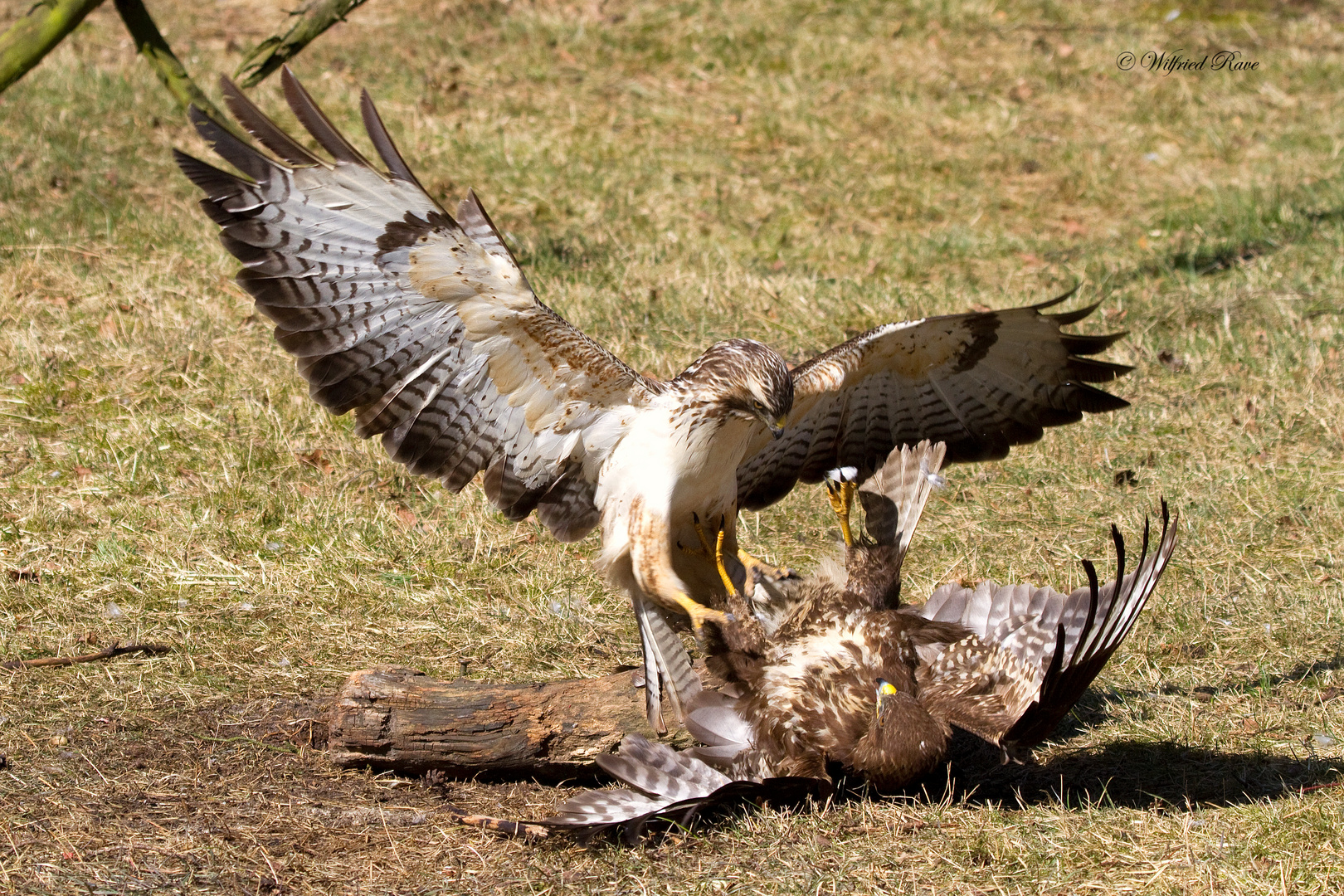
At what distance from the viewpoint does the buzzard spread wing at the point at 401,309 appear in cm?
350

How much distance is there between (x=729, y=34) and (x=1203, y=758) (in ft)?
26.0

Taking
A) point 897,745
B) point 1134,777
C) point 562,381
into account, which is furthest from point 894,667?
point 562,381

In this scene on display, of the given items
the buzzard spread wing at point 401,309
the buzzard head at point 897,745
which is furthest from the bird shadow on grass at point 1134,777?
the buzzard spread wing at point 401,309

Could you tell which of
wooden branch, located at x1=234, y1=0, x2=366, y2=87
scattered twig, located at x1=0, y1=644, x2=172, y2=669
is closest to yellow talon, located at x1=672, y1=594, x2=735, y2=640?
scattered twig, located at x1=0, y1=644, x2=172, y2=669

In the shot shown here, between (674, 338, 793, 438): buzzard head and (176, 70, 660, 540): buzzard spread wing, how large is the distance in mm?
185

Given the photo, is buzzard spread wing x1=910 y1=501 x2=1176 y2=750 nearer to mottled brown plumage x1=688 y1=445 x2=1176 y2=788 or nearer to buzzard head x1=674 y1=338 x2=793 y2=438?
mottled brown plumage x1=688 y1=445 x2=1176 y2=788

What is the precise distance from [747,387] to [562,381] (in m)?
0.56

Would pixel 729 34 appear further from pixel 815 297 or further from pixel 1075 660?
pixel 1075 660

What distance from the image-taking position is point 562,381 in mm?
3838

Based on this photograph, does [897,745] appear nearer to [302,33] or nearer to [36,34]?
[302,33]

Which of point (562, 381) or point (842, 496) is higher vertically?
point (562, 381)

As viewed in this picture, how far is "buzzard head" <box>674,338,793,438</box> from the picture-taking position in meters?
3.79

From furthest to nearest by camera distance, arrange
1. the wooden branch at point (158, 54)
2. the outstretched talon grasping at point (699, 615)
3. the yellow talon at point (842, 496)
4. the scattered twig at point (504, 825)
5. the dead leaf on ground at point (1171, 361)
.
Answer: the wooden branch at point (158, 54)
the dead leaf on ground at point (1171, 361)
the yellow talon at point (842, 496)
the outstretched talon grasping at point (699, 615)
the scattered twig at point (504, 825)

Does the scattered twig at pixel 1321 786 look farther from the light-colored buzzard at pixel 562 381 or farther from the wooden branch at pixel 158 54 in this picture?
the wooden branch at pixel 158 54
